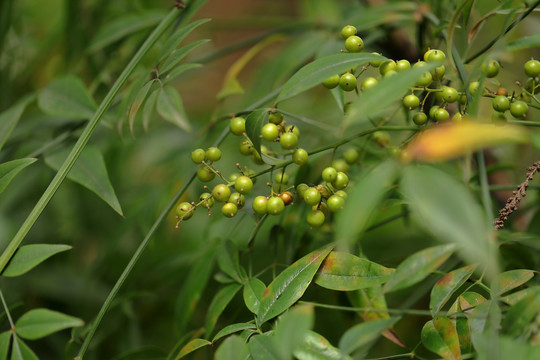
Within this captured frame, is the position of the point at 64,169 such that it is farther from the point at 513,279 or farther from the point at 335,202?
the point at 513,279

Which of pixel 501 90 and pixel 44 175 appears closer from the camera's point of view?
pixel 501 90

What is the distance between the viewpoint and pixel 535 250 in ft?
1.40

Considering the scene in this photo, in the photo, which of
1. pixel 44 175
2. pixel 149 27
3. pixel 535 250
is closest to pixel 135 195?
pixel 44 175

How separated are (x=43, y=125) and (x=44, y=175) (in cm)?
11

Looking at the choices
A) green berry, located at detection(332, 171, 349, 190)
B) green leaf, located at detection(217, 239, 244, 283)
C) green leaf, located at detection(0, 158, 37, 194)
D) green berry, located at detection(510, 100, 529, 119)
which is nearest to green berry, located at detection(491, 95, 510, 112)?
green berry, located at detection(510, 100, 529, 119)

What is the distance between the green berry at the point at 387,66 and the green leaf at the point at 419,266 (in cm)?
12

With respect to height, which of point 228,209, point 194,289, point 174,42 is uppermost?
point 174,42

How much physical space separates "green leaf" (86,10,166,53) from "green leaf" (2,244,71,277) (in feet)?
1.06

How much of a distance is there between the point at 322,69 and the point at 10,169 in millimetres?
235

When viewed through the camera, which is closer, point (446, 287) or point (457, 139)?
point (457, 139)

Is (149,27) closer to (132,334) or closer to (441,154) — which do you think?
(132,334)

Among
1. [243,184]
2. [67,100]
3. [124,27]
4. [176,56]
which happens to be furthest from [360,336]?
[124,27]

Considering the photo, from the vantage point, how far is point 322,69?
31cm

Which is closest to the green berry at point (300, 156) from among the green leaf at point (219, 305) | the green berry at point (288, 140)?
the green berry at point (288, 140)
